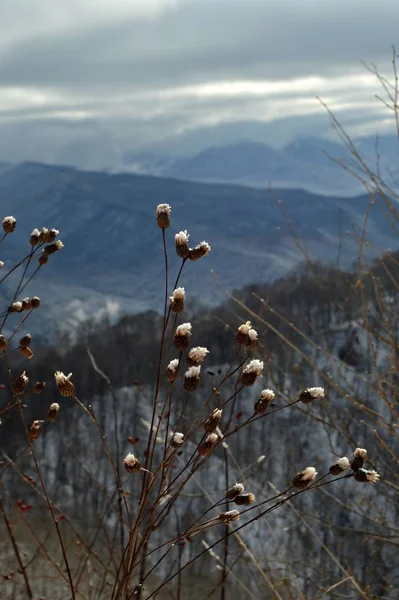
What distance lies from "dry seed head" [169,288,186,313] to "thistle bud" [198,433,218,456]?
279 millimetres

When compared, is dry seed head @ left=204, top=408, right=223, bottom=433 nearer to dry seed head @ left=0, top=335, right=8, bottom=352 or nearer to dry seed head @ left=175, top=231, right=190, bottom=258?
dry seed head @ left=175, top=231, right=190, bottom=258

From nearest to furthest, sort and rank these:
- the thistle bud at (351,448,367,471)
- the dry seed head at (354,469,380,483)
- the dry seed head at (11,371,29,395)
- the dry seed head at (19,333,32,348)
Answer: the dry seed head at (354,469,380,483) < the thistle bud at (351,448,367,471) < the dry seed head at (11,371,29,395) < the dry seed head at (19,333,32,348)

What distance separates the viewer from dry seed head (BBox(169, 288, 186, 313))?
1.48 meters

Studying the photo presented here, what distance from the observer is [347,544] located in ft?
133

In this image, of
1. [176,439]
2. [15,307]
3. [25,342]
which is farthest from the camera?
[15,307]

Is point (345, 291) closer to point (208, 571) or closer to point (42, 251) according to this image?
point (42, 251)

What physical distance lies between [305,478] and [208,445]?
8.3 inches

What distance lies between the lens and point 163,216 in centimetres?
162

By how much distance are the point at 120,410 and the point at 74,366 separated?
18.7 ft

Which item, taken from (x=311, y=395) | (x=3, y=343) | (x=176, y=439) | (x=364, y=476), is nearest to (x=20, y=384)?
(x=3, y=343)

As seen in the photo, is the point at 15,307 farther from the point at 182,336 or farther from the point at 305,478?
the point at 305,478

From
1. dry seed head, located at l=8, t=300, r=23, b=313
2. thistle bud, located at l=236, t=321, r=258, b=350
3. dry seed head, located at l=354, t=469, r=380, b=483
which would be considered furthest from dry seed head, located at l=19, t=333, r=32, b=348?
dry seed head, located at l=354, t=469, r=380, b=483

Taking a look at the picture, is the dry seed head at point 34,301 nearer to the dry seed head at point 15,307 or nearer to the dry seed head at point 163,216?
the dry seed head at point 15,307

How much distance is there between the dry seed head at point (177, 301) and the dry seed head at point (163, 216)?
0.54 ft
